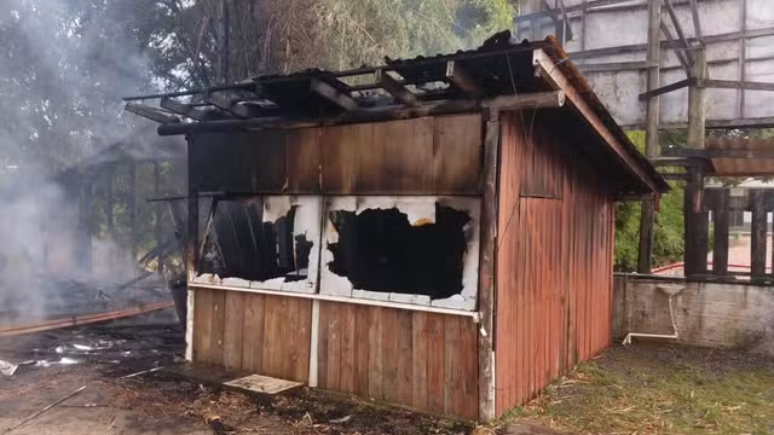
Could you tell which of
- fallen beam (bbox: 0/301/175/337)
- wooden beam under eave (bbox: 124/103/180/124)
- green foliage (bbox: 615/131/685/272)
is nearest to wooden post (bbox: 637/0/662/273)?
green foliage (bbox: 615/131/685/272)

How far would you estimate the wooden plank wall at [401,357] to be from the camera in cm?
540

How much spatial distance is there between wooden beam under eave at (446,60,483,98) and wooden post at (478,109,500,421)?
26 cm

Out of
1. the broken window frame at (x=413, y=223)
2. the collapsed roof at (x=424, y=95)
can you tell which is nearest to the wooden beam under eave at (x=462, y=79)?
the collapsed roof at (x=424, y=95)

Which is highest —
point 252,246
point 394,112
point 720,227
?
point 394,112

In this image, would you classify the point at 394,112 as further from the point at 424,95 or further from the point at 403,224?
the point at 403,224

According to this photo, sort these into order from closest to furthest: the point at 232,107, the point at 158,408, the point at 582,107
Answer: the point at 582,107, the point at 158,408, the point at 232,107

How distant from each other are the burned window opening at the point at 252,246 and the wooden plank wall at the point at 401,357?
27.9 inches

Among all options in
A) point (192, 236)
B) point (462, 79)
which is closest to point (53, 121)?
point (192, 236)

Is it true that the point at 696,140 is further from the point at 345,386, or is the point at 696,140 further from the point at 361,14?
the point at 345,386

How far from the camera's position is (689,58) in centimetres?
944

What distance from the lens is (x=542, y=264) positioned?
6367mm

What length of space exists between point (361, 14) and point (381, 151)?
193 inches

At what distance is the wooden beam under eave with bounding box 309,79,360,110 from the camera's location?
17.9 feet

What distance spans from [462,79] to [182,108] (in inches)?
142
